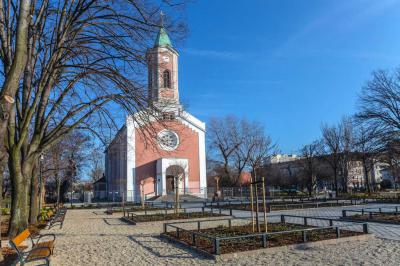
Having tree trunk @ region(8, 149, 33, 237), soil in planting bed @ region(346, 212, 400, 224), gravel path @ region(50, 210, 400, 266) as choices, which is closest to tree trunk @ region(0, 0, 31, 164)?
gravel path @ region(50, 210, 400, 266)

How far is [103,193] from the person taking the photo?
197 feet

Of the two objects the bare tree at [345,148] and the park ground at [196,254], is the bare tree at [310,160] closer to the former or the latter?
the bare tree at [345,148]

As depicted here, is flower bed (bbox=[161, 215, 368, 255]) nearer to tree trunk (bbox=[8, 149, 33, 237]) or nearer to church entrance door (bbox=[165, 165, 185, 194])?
tree trunk (bbox=[8, 149, 33, 237])

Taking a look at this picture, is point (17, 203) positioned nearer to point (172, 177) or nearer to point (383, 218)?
point (383, 218)

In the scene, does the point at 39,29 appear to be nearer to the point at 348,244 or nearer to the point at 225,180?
the point at 348,244

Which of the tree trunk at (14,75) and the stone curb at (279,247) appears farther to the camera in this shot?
the stone curb at (279,247)

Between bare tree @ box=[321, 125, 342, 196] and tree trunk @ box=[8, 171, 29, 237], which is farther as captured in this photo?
bare tree @ box=[321, 125, 342, 196]

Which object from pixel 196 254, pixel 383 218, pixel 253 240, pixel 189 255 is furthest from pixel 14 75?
pixel 383 218

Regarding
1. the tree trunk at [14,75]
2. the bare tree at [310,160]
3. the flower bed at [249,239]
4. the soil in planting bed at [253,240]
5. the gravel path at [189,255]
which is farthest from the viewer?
the bare tree at [310,160]

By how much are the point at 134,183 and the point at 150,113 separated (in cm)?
3514

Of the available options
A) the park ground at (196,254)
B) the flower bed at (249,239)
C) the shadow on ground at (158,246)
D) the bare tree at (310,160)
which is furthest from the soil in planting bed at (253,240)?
the bare tree at (310,160)

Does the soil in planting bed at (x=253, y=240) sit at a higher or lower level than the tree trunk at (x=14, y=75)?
lower

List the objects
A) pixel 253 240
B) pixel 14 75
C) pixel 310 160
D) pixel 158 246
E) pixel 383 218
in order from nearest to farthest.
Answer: pixel 14 75
pixel 253 240
pixel 158 246
pixel 383 218
pixel 310 160

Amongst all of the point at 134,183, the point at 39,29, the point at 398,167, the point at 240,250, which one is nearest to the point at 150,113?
the point at 39,29
